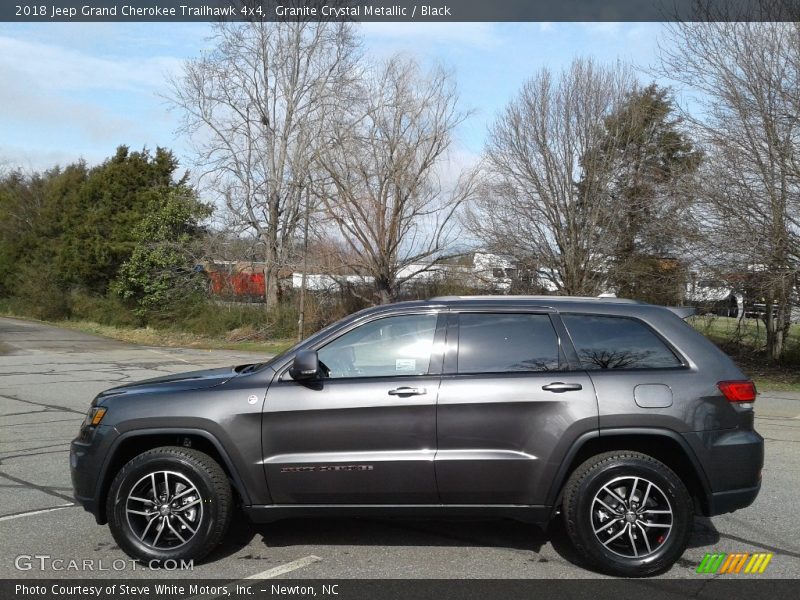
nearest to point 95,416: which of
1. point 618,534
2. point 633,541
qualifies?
point 618,534


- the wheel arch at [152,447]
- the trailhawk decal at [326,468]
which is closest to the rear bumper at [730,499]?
the trailhawk decal at [326,468]

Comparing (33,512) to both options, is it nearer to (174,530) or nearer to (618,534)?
(174,530)

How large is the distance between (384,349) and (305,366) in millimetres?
608

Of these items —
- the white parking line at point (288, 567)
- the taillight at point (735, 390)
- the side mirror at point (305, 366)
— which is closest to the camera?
the white parking line at point (288, 567)

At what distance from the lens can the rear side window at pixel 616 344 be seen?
17.1 feet

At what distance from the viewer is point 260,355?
26.4 meters

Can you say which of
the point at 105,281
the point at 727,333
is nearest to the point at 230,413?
the point at 727,333

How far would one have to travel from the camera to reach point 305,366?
4988 mm

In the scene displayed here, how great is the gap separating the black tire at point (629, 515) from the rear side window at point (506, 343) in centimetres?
77

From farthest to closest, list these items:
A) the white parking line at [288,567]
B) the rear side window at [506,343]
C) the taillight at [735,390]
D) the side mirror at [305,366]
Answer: the rear side window at [506,343]
the taillight at [735,390]
the side mirror at [305,366]
the white parking line at [288,567]

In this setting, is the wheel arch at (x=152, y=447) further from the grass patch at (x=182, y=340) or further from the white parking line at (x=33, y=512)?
the grass patch at (x=182, y=340)

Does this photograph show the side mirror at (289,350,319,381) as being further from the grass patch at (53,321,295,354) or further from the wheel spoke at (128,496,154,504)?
the grass patch at (53,321,295,354)
